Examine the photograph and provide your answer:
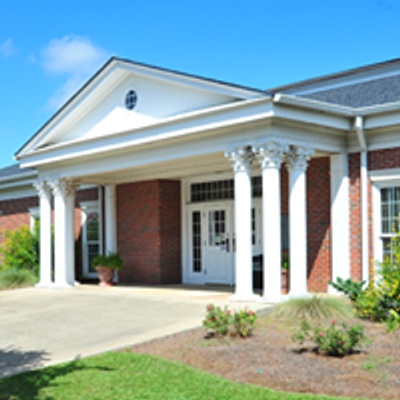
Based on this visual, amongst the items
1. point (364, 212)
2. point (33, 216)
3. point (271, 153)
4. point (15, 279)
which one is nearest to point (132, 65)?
point (271, 153)

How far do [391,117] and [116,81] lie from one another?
21.4 ft

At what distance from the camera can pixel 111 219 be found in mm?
17750

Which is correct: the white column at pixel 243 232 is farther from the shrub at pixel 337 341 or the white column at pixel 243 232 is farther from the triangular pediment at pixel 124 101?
the shrub at pixel 337 341

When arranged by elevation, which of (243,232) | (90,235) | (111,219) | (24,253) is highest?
(111,219)

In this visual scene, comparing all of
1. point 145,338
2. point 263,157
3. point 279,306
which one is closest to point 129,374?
point 145,338

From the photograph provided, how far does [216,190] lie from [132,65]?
424cm

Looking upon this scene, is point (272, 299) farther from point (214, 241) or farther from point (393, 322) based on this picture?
point (214, 241)

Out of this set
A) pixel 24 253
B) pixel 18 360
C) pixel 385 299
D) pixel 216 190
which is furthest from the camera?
pixel 24 253

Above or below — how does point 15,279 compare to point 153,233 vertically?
below

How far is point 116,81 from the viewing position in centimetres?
1419

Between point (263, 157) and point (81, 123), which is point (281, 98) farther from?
point (81, 123)

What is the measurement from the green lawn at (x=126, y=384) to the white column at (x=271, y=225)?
3.99 m

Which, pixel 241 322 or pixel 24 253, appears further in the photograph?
pixel 24 253

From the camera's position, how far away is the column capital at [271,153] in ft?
36.0
